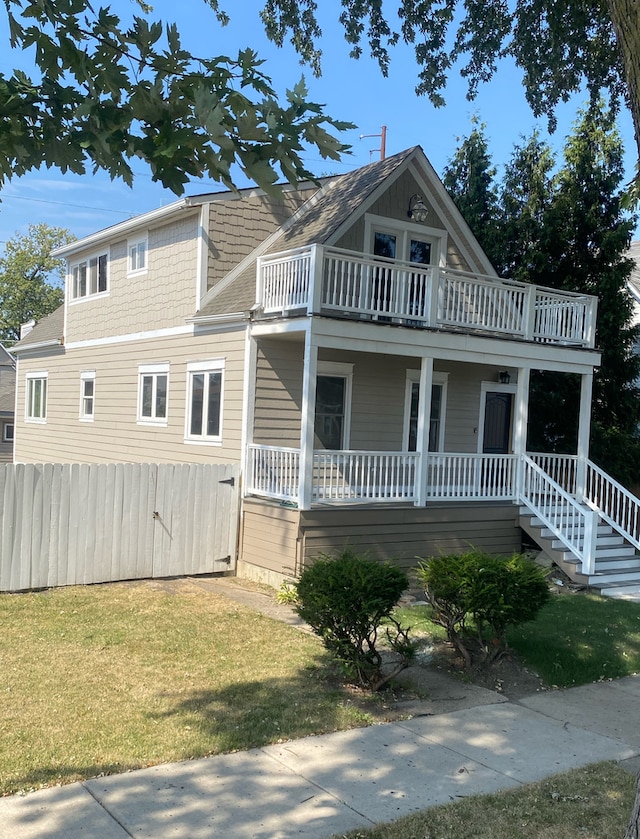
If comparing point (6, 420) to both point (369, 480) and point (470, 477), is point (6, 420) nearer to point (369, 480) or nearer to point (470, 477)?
point (470, 477)

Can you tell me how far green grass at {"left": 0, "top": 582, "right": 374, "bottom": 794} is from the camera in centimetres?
525

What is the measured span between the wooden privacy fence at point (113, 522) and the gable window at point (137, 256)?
245 inches

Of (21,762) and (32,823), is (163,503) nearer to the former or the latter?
(21,762)

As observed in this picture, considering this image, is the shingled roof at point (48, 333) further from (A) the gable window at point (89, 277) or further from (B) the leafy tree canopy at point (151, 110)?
(B) the leafy tree canopy at point (151, 110)

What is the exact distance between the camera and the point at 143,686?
663cm

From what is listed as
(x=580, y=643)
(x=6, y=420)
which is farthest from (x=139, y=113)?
(x=6, y=420)

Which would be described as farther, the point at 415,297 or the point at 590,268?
the point at 590,268

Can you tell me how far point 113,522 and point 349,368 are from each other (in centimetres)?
534

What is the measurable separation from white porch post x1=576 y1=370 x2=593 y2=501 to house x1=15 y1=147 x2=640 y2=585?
4 centimetres

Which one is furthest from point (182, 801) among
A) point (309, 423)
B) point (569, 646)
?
point (309, 423)

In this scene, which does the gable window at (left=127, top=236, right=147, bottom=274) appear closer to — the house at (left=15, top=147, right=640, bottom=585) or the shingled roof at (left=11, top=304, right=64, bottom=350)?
the house at (left=15, top=147, right=640, bottom=585)

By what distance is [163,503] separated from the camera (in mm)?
11617

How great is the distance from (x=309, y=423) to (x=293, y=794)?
704cm

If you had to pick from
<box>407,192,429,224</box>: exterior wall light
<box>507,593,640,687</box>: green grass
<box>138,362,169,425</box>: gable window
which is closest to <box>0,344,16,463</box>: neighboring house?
<box>138,362,169,425</box>: gable window
